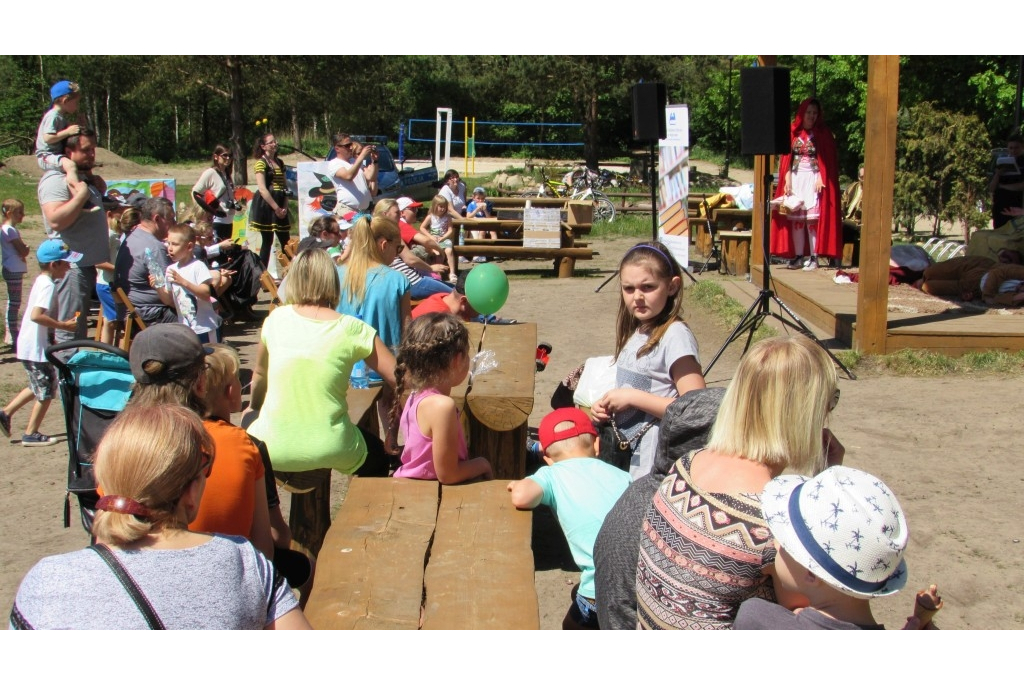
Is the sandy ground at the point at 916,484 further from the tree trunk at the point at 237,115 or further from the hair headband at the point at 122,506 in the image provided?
the tree trunk at the point at 237,115

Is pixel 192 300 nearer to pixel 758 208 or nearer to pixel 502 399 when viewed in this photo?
pixel 502 399

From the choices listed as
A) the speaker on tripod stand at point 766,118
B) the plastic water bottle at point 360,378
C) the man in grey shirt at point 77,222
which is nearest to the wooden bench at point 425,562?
the plastic water bottle at point 360,378

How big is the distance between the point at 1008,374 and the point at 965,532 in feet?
10.2

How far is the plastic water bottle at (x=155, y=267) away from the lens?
20.3 ft

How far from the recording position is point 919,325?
7.61 m

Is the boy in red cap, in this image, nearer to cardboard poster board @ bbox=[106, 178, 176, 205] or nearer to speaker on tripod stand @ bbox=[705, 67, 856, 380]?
speaker on tripod stand @ bbox=[705, 67, 856, 380]

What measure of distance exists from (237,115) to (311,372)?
2293cm

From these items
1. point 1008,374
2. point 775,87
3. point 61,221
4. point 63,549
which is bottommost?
point 63,549

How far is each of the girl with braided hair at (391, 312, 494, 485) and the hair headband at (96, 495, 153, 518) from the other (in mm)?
1550

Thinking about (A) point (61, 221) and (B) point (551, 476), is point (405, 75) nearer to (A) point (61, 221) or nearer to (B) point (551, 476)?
(A) point (61, 221)

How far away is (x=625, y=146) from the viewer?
37.4 metres

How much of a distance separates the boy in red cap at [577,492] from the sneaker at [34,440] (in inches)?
152

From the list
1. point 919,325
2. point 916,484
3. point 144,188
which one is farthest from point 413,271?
point 144,188

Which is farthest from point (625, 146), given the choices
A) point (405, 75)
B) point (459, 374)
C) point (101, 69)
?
point (459, 374)
